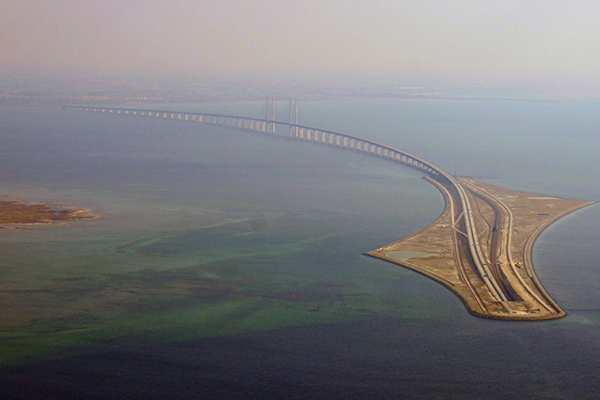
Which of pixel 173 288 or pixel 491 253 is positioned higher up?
pixel 491 253

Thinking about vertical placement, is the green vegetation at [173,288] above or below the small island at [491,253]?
below

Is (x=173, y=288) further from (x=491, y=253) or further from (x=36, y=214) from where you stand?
(x=36, y=214)

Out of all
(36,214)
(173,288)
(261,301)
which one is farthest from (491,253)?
(36,214)

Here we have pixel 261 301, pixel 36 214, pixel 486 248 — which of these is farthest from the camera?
pixel 36 214

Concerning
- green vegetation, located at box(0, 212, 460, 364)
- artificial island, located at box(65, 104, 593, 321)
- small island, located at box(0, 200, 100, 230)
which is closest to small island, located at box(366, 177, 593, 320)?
artificial island, located at box(65, 104, 593, 321)

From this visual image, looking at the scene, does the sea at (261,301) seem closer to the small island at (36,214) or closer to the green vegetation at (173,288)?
the green vegetation at (173,288)

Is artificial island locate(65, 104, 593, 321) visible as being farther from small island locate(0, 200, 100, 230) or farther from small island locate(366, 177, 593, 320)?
small island locate(0, 200, 100, 230)

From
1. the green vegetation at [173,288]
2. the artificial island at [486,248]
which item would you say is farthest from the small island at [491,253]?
the green vegetation at [173,288]
